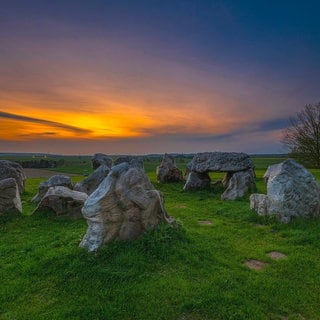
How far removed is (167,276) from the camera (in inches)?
311

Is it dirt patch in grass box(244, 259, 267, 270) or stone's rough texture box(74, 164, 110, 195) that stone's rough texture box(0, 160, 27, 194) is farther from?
dirt patch in grass box(244, 259, 267, 270)

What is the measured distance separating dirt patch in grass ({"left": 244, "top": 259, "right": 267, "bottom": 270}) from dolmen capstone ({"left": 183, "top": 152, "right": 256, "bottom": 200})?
10815 millimetres

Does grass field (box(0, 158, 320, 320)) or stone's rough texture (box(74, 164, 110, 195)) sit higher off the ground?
stone's rough texture (box(74, 164, 110, 195))

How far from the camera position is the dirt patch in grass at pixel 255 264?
349 inches

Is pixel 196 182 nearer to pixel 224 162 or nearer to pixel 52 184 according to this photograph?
pixel 224 162

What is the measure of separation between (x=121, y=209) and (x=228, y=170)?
13.8 metres

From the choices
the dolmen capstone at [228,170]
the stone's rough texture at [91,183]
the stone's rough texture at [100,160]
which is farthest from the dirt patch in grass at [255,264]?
the stone's rough texture at [100,160]

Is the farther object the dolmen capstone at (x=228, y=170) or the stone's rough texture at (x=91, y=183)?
the dolmen capstone at (x=228, y=170)

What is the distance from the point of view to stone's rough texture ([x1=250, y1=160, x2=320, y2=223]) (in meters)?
13.0

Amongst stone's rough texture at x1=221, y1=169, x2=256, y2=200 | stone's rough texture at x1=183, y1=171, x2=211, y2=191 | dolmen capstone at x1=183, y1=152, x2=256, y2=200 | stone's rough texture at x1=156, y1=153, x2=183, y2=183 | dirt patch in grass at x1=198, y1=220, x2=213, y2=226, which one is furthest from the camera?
stone's rough texture at x1=156, y1=153, x2=183, y2=183

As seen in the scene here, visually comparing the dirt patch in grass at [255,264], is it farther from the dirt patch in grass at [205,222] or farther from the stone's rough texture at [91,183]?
the stone's rough texture at [91,183]

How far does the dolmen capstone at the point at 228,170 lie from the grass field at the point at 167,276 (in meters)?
8.32

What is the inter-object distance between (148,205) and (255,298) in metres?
4.42

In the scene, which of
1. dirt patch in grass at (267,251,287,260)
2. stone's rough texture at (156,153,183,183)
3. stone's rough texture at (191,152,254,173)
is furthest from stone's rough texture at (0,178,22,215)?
stone's rough texture at (156,153,183,183)
